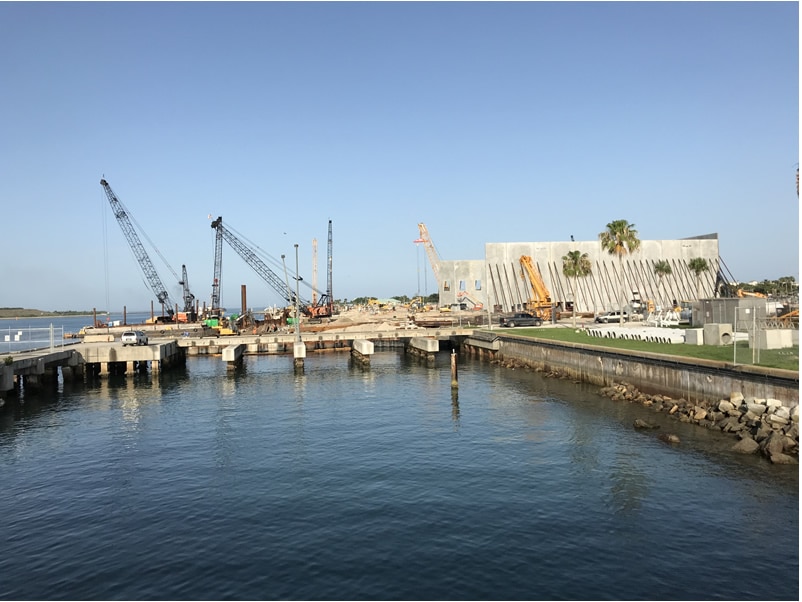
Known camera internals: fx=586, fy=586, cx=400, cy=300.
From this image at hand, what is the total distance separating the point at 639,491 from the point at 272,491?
48.1 feet

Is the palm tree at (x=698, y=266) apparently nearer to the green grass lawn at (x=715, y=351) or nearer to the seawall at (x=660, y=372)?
the seawall at (x=660, y=372)

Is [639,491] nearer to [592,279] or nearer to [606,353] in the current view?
[606,353]

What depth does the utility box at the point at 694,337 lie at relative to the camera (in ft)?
151

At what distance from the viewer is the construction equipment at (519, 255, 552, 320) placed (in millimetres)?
110113

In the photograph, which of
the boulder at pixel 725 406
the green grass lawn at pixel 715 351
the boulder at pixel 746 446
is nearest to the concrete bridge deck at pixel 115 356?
the green grass lawn at pixel 715 351

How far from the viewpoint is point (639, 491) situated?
903 inches

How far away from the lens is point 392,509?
21.4 metres

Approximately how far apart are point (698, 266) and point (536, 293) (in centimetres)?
3616

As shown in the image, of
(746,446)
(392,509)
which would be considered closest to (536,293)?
(746,446)

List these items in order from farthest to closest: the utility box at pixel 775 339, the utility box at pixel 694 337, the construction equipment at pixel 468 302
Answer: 1. the construction equipment at pixel 468 302
2. the utility box at pixel 694 337
3. the utility box at pixel 775 339

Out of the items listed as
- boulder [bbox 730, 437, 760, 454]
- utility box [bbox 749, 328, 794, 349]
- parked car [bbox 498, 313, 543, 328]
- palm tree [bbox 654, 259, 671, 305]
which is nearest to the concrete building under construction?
palm tree [bbox 654, 259, 671, 305]

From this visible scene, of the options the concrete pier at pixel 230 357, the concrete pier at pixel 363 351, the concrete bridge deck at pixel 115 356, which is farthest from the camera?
the concrete pier at pixel 363 351

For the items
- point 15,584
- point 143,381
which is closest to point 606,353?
point 15,584

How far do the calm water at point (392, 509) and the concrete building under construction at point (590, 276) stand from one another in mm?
80397
